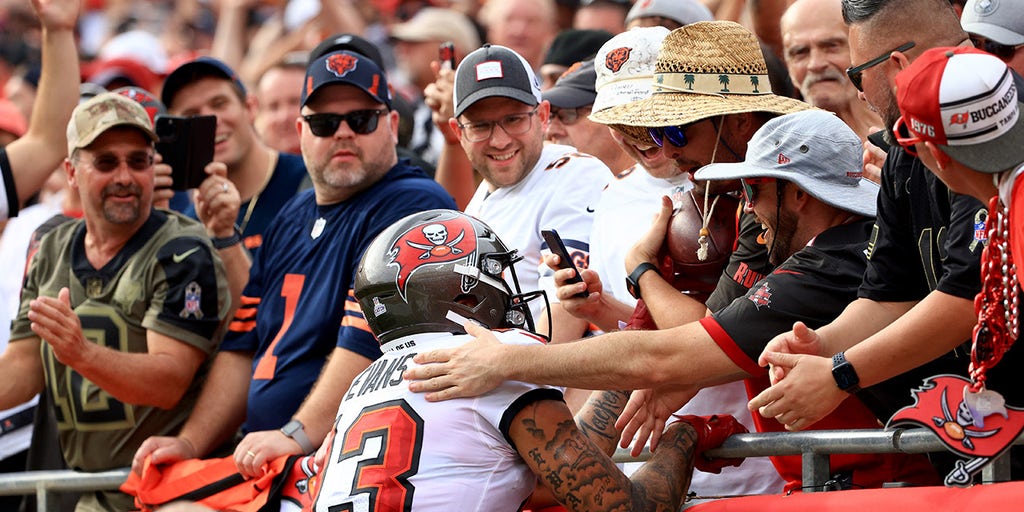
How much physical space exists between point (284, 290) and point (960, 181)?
372 centimetres

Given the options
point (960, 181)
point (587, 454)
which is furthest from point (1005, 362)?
point (587, 454)

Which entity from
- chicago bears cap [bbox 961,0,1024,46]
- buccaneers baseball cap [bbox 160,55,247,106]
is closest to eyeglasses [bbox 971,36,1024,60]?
chicago bears cap [bbox 961,0,1024,46]

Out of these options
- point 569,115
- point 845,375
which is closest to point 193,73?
point 569,115

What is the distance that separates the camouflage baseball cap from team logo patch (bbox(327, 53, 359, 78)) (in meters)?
1.01

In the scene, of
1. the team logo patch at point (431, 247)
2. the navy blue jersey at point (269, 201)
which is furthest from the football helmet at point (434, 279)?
the navy blue jersey at point (269, 201)

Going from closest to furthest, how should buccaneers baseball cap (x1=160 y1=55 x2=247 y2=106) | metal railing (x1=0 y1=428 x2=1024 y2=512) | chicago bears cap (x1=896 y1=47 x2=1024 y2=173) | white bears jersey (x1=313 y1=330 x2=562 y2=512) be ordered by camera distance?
chicago bears cap (x1=896 y1=47 x2=1024 y2=173) < metal railing (x1=0 y1=428 x2=1024 y2=512) < white bears jersey (x1=313 y1=330 x2=562 y2=512) < buccaneers baseball cap (x1=160 y1=55 x2=247 y2=106)

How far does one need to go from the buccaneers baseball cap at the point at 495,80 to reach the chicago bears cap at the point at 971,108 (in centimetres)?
304

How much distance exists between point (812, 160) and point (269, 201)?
161 inches

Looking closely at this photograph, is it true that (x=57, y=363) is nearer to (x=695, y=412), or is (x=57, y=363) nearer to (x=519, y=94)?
(x=519, y=94)

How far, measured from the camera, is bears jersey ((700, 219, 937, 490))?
403 cm

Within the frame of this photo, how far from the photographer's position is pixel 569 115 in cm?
684

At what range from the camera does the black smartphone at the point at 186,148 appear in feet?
22.7

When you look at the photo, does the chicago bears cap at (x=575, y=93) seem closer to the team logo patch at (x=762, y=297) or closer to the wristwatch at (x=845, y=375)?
the team logo patch at (x=762, y=297)

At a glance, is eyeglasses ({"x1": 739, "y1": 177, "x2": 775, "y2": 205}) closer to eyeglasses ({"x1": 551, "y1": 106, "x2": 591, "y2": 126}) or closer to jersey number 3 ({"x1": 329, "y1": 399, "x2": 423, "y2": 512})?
jersey number 3 ({"x1": 329, "y1": 399, "x2": 423, "y2": 512})
